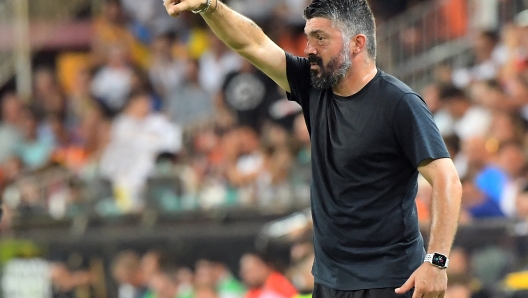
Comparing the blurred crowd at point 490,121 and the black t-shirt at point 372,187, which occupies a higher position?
the blurred crowd at point 490,121

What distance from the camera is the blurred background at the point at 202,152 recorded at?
27.2ft

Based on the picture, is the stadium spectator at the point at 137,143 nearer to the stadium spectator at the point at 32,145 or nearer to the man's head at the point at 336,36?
the stadium spectator at the point at 32,145

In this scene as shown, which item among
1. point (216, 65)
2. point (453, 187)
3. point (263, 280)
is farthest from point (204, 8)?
point (216, 65)

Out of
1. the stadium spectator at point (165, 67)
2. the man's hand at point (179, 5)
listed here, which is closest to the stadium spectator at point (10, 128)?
the stadium spectator at point (165, 67)

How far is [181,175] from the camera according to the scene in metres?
10.2

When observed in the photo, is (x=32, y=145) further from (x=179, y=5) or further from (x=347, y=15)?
(x=347, y=15)

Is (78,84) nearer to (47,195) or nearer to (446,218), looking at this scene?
(47,195)

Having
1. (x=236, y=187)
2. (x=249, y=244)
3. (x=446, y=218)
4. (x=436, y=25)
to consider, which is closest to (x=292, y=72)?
(x=446, y=218)

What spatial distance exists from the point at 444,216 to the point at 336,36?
3.05ft

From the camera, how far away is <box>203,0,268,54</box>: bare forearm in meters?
4.50

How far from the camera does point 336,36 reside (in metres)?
4.32

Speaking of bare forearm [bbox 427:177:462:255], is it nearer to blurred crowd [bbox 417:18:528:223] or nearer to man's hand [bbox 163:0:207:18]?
man's hand [bbox 163:0:207:18]

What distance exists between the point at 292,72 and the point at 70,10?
12.4 metres

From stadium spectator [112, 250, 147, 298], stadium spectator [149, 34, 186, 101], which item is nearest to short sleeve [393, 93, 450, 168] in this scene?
stadium spectator [112, 250, 147, 298]
